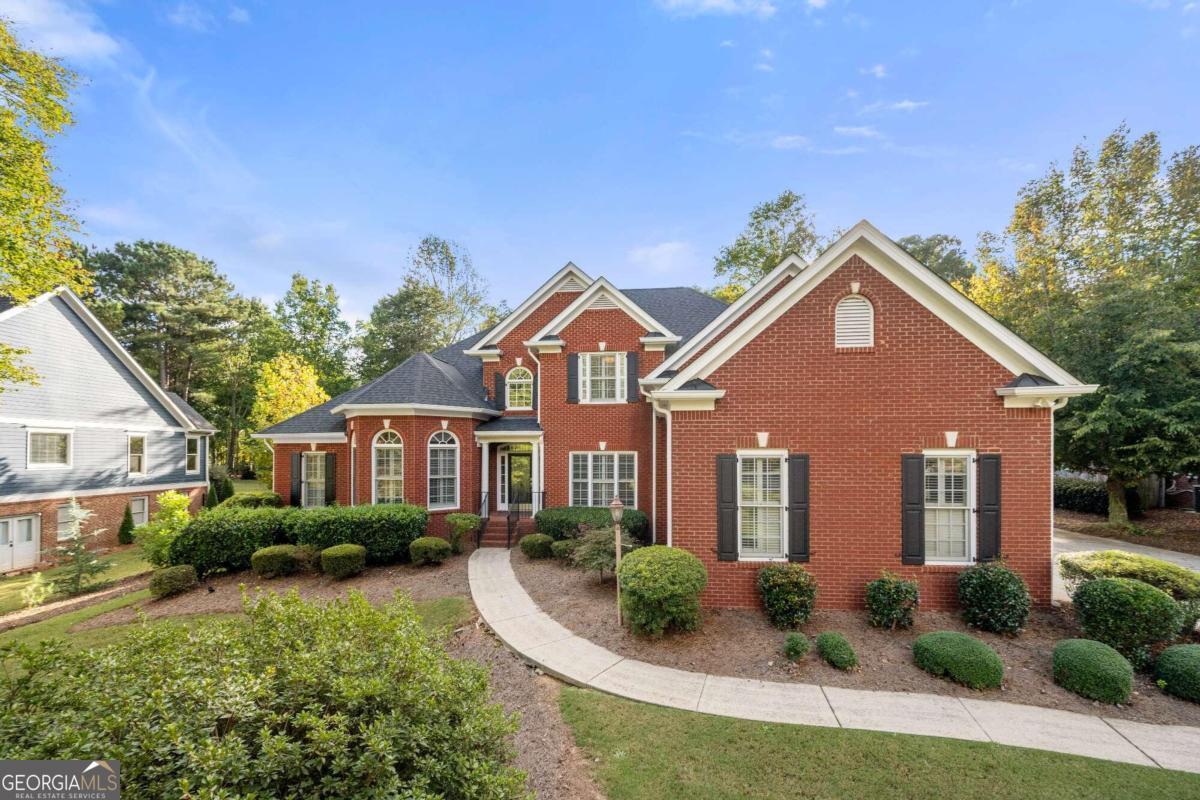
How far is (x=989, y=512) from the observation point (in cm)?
776

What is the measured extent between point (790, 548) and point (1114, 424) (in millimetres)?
14819

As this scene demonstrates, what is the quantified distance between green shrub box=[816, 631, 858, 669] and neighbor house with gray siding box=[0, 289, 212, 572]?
67.7 feet

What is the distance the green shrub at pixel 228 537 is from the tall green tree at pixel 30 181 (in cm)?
493

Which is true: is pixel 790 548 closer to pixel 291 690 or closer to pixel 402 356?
pixel 291 690

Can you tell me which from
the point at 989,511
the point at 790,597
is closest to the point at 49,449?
the point at 790,597

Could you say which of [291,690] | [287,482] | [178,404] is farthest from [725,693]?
[178,404]

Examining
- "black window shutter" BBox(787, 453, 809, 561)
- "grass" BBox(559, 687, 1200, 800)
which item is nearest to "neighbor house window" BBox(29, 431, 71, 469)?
"grass" BBox(559, 687, 1200, 800)

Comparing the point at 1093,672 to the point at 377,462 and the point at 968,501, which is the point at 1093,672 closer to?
the point at 968,501

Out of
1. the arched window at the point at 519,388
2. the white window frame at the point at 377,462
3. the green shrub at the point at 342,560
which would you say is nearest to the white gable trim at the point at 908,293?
the arched window at the point at 519,388

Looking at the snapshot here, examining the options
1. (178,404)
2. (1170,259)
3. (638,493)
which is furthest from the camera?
(178,404)

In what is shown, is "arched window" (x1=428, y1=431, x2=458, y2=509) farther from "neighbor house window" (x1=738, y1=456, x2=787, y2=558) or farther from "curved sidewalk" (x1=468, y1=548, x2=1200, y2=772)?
"neighbor house window" (x1=738, y1=456, x2=787, y2=558)

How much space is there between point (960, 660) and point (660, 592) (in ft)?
13.7

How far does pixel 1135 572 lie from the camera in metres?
7.54

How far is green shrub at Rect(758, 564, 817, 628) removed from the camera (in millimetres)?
7457
